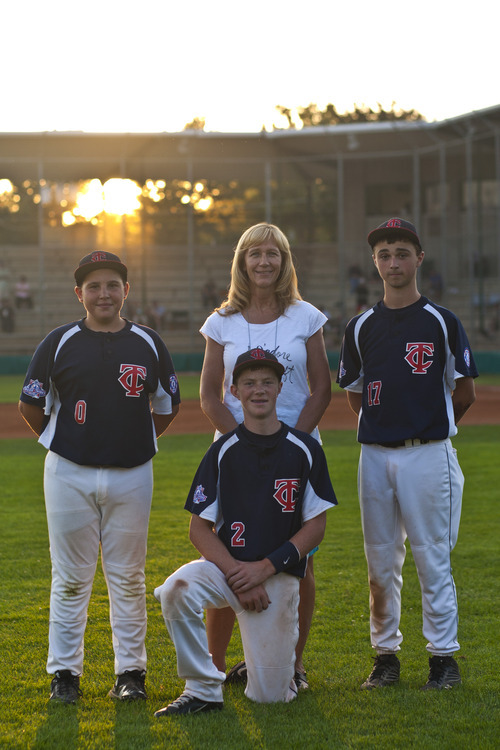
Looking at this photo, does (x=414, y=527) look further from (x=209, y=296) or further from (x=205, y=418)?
(x=209, y=296)

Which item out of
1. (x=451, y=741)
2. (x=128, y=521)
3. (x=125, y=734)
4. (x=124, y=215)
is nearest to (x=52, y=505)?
(x=128, y=521)

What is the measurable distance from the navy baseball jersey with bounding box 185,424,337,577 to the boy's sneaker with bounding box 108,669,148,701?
0.71m

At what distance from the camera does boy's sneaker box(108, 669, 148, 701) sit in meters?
3.91

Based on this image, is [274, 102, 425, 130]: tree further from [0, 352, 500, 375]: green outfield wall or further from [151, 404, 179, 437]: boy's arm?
[151, 404, 179, 437]: boy's arm

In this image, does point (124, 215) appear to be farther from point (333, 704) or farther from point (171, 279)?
point (333, 704)

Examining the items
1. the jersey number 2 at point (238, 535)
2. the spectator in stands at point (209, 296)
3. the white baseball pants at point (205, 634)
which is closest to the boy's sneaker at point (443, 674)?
the white baseball pants at point (205, 634)

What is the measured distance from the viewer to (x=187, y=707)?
12.2 feet

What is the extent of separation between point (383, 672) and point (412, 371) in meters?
1.37

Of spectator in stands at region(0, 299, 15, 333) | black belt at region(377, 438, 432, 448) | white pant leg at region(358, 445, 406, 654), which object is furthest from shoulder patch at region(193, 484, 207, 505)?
spectator in stands at region(0, 299, 15, 333)

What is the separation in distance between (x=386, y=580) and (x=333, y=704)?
614mm

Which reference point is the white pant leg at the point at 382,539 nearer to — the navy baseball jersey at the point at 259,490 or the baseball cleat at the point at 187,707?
the navy baseball jersey at the point at 259,490

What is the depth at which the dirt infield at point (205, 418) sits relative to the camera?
1454cm

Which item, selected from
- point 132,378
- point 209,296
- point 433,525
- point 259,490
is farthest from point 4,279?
point 433,525

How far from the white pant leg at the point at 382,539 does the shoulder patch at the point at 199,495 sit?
2.38ft
